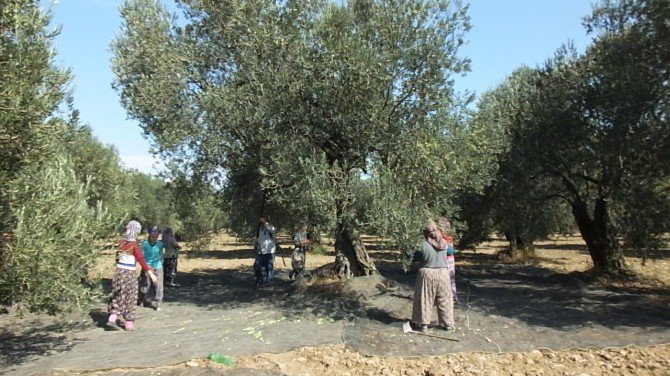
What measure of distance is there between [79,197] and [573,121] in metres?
13.3

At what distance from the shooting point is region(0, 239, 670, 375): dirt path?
315 inches

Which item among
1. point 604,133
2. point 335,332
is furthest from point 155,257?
point 604,133

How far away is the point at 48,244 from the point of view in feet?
20.9

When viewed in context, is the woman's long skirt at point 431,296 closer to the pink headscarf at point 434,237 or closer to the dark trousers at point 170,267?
the pink headscarf at point 434,237

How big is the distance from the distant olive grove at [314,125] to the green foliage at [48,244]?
2 centimetres

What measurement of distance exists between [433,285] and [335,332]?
1973 millimetres

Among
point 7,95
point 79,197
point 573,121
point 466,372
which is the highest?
point 573,121

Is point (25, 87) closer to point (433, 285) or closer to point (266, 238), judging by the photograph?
point (433, 285)

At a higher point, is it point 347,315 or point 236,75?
point 236,75

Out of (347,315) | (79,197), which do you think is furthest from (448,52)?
(79,197)

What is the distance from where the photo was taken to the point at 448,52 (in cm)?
1104

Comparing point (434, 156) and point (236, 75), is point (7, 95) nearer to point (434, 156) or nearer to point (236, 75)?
point (236, 75)

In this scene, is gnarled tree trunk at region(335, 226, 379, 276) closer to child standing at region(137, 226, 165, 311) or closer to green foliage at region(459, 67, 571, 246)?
green foliage at region(459, 67, 571, 246)

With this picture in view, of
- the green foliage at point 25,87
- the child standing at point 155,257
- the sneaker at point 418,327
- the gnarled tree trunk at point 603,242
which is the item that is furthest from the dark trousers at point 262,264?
the gnarled tree trunk at point 603,242
